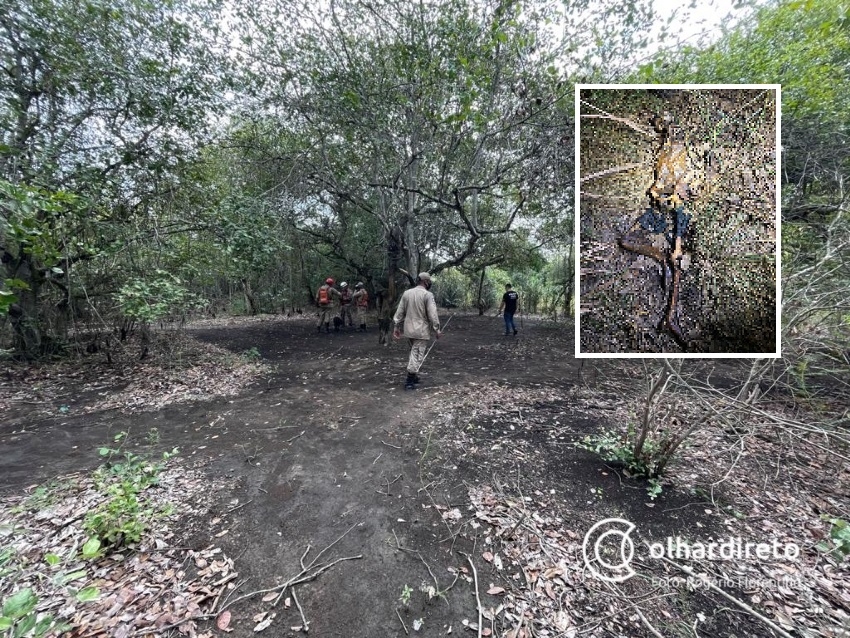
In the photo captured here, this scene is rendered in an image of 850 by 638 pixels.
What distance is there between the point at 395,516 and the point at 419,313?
3.06m

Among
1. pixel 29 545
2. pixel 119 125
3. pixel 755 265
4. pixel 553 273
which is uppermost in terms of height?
pixel 119 125

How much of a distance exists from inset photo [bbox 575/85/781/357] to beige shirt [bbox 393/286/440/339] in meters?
3.38

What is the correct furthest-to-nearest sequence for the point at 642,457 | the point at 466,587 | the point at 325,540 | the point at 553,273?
the point at 553,273 → the point at 642,457 → the point at 325,540 → the point at 466,587

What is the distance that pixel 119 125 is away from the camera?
5344 mm

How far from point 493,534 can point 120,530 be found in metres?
2.47

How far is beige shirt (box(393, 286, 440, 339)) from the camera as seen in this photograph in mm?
5043

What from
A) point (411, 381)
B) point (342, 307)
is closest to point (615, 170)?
point (411, 381)

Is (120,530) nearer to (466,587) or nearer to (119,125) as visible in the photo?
(466,587)

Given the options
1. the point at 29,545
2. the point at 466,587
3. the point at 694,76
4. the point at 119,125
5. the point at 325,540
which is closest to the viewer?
the point at 466,587

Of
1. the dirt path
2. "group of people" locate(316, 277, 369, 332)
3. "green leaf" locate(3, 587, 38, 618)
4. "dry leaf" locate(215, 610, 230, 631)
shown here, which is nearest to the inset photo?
the dirt path

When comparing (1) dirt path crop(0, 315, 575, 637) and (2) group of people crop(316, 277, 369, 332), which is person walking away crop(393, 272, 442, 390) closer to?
(1) dirt path crop(0, 315, 575, 637)

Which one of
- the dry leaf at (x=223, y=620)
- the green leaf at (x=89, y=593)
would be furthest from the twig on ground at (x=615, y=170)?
the dry leaf at (x=223, y=620)

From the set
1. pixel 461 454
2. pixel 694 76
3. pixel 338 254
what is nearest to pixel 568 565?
pixel 461 454

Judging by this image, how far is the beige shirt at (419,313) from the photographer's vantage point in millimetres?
5043
